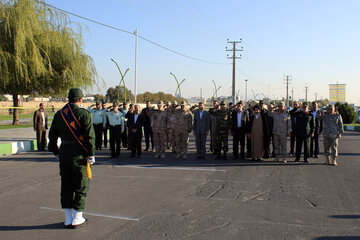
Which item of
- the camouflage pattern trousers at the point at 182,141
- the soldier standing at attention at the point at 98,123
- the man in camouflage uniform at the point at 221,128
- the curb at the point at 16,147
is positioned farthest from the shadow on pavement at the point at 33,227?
the soldier standing at attention at the point at 98,123

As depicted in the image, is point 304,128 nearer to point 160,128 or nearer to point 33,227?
point 160,128

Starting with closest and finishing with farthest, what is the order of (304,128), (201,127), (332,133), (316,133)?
(332,133) → (304,128) → (201,127) → (316,133)

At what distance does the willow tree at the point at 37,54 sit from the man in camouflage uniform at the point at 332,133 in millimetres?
18733

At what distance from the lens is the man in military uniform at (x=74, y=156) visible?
5.08 meters

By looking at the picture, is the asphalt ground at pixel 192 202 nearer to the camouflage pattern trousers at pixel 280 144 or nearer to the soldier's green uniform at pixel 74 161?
the soldier's green uniform at pixel 74 161

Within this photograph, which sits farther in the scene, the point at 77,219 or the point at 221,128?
the point at 221,128

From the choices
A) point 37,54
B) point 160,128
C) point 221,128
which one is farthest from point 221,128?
point 37,54

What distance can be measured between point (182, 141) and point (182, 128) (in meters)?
0.48

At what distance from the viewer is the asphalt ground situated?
4914mm

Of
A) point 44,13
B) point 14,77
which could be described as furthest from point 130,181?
point 44,13

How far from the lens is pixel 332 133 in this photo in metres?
10.7

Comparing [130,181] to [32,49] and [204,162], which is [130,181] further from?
[32,49]

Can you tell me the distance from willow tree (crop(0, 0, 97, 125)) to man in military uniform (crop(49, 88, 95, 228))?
1867 cm

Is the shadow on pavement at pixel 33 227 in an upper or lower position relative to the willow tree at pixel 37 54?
lower
